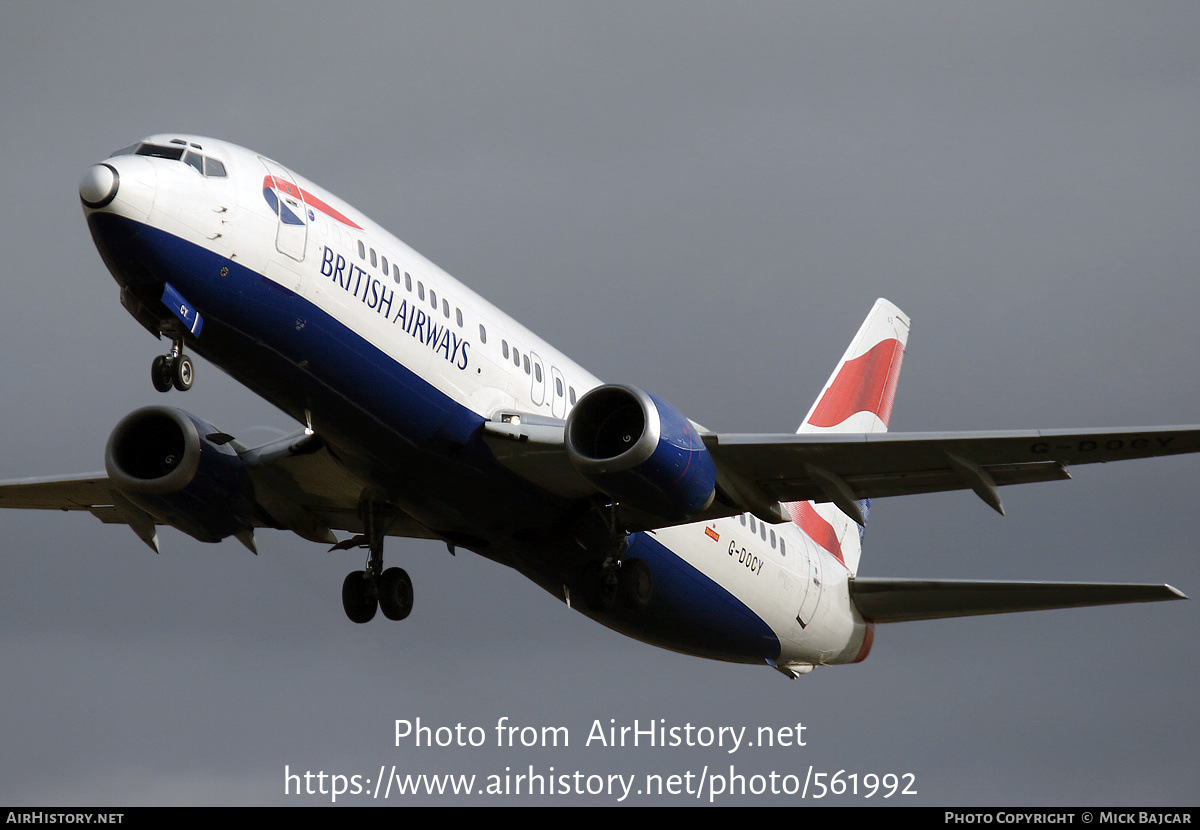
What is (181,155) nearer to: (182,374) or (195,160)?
(195,160)

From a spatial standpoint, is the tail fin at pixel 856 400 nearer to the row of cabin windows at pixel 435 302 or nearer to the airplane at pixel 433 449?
the airplane at pixel 433 449

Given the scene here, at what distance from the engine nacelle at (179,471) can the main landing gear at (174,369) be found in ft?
19.2

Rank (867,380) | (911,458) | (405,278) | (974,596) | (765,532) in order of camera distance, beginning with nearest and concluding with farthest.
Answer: (405,278) < (911,458) < (974,596) < (765,532) < (867,380)

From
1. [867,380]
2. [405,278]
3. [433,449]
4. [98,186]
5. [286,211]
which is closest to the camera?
[98,186]

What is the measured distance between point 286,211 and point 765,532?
1315 centimetres

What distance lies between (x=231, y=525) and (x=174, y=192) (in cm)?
905

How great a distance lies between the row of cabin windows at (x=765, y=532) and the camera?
31708 millimetres

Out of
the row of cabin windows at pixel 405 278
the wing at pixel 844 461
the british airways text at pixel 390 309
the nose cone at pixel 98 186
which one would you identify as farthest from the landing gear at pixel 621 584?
the nose cone at pixel 98 186

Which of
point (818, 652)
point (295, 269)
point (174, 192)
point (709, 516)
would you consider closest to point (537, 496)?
point (709, 516)

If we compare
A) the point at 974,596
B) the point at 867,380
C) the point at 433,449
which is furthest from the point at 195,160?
the point at 867,380

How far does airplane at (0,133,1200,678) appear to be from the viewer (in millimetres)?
22906

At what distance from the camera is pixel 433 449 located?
25203 mm

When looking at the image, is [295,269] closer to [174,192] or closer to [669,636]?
[174,192]

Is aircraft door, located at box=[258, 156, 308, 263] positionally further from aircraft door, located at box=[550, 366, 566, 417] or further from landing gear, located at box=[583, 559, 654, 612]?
landing gear, located at box=[583, 559, 654, 612]
